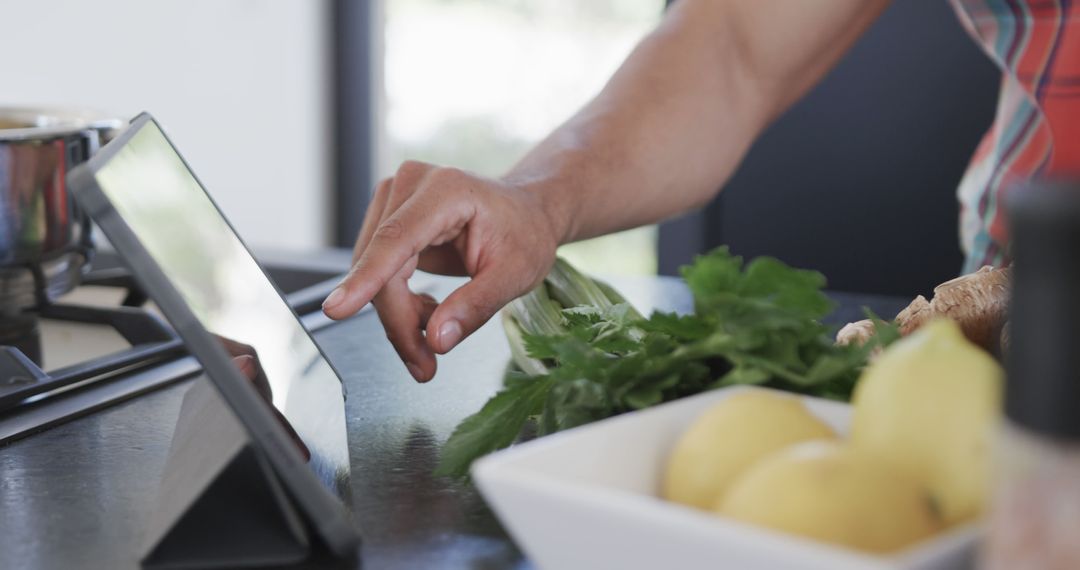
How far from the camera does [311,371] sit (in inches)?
30.9

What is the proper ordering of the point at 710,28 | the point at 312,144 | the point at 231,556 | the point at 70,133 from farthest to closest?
the point at 312,144, the point at 710,28, the point at 70,133, the point at 231,556

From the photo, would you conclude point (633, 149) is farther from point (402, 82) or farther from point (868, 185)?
point (402, 82)

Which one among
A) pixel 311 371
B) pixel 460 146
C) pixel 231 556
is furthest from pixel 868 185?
pixel 231 556

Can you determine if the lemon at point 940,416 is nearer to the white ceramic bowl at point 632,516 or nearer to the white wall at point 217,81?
the white ceramic bowl at point 632,516

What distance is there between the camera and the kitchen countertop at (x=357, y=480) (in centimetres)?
59

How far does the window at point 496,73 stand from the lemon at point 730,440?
2.51m

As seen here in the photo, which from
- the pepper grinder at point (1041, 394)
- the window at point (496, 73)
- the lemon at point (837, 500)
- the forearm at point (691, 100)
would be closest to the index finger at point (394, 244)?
the forearm at point (691, 100)

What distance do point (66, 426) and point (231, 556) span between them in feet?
1.08

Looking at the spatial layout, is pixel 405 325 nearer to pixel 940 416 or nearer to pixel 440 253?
pixel 440 253

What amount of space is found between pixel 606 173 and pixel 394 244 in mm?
452

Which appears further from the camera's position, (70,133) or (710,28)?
(710,28)

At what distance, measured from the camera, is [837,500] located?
39cm

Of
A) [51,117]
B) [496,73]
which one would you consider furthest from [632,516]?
[496,73]

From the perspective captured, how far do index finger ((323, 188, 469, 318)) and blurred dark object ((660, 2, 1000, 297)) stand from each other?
141cm
